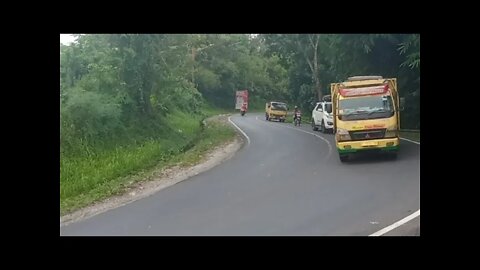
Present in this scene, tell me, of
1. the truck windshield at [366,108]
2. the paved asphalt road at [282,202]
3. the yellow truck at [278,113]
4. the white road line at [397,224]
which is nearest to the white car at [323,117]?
the paved asphalt road at [282,202]

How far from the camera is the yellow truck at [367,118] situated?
54.3 ft

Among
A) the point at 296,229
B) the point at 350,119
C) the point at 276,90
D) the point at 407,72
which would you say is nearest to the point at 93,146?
the point at 350,119

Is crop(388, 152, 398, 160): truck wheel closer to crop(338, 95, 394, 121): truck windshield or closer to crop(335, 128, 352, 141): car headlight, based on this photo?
crop(338, 95, 394, 121): truck windshield

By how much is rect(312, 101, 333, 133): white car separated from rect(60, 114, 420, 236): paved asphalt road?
10.4 metres

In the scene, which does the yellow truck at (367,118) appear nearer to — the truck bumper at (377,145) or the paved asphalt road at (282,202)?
the truck bumper at (377,145)

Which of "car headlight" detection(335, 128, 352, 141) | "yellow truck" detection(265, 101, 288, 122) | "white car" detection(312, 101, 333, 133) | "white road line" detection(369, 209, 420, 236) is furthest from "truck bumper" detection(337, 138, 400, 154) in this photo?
"yellow truck" detection(265, 101, 288, 122)

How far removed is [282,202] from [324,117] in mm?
17870

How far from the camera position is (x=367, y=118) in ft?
54.7

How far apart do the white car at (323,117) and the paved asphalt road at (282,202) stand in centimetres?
1042

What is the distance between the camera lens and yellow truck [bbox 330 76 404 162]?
16.6m

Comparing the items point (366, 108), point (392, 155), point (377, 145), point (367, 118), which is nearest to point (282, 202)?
point (377, 145)

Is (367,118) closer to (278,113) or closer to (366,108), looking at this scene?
(366,108)

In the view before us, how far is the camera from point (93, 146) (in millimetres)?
20406
